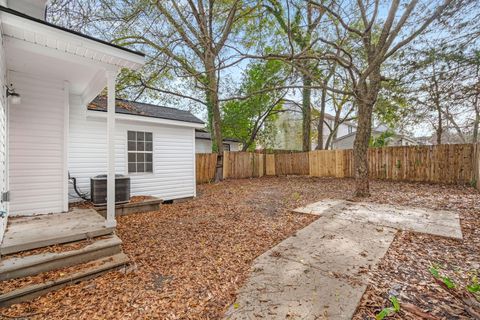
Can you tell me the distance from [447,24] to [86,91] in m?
8.22

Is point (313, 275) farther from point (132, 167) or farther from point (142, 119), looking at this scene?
point (142, 119)

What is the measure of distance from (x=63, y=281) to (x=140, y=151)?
451 centimetres

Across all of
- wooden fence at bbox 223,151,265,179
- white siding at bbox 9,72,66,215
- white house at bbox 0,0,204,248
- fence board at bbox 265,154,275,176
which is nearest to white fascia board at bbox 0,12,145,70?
white house at bbox 0,0,204,248

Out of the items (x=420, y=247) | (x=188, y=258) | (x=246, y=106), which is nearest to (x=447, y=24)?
(x=420, y=247)

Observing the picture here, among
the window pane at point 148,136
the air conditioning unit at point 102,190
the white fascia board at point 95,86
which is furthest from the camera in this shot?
the window pane at point 148,136

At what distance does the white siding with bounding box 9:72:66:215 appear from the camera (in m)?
4.03

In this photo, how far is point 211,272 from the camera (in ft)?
8.59

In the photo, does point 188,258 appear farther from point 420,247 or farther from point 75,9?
point 75,9

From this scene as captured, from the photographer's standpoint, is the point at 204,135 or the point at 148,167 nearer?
the point at 148,167

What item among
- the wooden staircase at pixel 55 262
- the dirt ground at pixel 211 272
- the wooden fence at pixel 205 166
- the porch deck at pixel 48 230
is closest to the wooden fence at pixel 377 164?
the wooden fence at pixel 205 166

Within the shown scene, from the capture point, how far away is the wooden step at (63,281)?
209 centimetres

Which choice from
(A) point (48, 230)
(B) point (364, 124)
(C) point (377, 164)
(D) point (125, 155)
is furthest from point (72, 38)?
(C) point (377, 164)

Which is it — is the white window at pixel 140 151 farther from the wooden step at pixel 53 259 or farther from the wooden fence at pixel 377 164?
the wooden fence at pixel 377 164

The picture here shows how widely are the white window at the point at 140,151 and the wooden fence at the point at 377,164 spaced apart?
4.37 m
